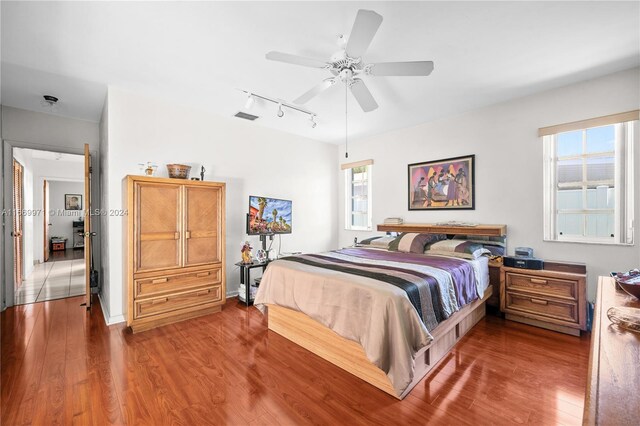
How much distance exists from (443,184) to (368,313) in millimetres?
2975

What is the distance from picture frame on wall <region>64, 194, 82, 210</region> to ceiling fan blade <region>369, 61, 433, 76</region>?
10.5 meters

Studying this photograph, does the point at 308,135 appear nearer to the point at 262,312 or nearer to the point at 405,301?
the point at 262,312

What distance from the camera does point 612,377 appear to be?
2.48 feet

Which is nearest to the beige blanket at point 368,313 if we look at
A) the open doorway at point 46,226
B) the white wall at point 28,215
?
the open doorway at point 46,226

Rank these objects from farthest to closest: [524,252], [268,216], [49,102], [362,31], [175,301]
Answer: [268,216]
[49,102]
[524,252]
[175,301]
[362,31]

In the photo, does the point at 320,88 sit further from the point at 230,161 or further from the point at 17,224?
the point at 17,224

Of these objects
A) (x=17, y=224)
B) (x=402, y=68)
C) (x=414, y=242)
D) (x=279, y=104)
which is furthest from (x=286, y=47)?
(x=17, y=224)

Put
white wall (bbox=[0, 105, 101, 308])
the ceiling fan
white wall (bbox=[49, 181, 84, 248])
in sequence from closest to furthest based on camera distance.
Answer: the ceiling fan → white wall (bbox=[0, 105, 101, 308]) → white wall (bbox=[49, 181, 84, 248])

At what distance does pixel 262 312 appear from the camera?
3.49 m

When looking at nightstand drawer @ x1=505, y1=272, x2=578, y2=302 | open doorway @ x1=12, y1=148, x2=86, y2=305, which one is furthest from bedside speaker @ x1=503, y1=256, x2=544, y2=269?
open doorway @ x1=12, y1=148, x2=86, y2=305

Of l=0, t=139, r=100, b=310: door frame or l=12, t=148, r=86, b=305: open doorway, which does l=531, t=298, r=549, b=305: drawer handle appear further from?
l=0, t=139, r=100, b=310: door frame

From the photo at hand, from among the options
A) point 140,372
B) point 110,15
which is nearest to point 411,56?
point 110,15

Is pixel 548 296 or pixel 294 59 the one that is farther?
pixel 548 296

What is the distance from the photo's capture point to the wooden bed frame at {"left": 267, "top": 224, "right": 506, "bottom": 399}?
208 centimetres
